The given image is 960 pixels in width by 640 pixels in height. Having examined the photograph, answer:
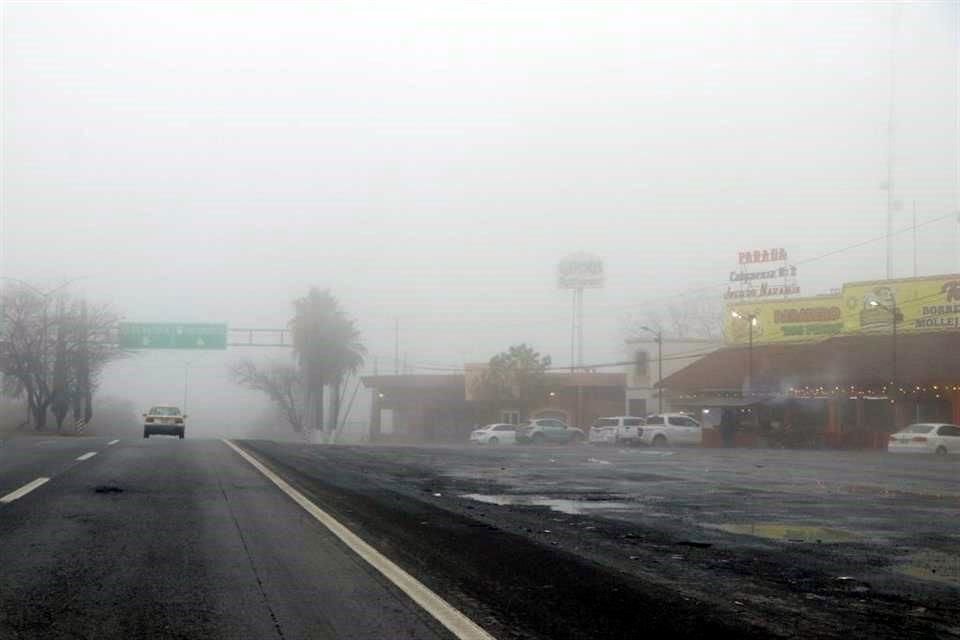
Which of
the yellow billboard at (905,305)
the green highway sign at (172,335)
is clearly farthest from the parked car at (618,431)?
the green highway sign at (172,335)

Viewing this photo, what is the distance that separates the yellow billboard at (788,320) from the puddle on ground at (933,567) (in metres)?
57.6

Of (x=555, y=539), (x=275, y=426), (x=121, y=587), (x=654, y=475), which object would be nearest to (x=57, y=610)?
(x=121, y=587)

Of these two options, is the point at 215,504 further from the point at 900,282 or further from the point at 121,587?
the point at 900,282

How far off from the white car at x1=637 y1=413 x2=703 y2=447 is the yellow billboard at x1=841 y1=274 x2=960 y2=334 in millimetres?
12282

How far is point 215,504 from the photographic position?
15281mm

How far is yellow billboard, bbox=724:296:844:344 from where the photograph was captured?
6938 centimetres

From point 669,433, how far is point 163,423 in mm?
24938

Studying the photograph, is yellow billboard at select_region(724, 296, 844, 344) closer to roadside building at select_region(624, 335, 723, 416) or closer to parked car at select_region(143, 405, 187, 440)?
roadside building at select_region(624, 335, 723, 416)

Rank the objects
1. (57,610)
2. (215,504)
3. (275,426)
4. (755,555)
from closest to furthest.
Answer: (57,610), (755,555), (215,504), (275,426)

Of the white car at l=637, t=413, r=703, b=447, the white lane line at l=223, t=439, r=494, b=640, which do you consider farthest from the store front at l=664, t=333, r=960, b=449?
the white lane line at l=223, t=439, r=494, b=640

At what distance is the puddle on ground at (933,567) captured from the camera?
33.0 feet

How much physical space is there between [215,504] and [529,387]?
64165mm

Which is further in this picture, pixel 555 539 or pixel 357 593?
pixel 555 539

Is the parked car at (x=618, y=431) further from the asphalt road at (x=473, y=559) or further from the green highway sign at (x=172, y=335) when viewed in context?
the asphalt road at (x=473, y=559)
